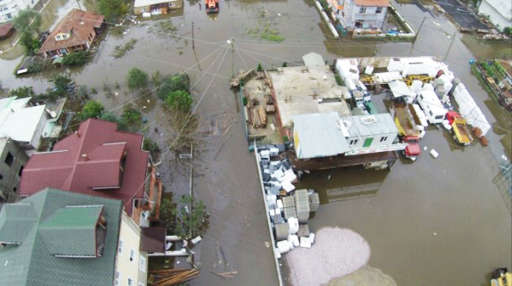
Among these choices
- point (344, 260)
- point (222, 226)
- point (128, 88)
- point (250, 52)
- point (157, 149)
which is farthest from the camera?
point (250, 52)

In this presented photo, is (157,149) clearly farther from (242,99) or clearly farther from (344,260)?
(344,260)

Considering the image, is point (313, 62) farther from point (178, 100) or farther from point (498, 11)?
point (498, 11)

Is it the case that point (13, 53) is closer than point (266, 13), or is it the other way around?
point (13, 53)

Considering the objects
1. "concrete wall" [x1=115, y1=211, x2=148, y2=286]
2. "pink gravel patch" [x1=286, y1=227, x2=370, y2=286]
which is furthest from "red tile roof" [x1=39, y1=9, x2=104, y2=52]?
"pink gravel patch" [x1=286, y1=227, x2=370, y2=286]

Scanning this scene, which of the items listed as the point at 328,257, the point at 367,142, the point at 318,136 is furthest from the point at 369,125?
the point at 328,257

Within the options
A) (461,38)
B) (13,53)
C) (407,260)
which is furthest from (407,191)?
(13,53)

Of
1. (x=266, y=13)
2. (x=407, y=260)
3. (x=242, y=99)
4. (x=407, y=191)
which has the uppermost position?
(x=266, y=13)

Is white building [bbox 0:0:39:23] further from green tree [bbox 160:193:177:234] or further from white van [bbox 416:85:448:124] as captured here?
white van [bbox 416:85:448:124]
